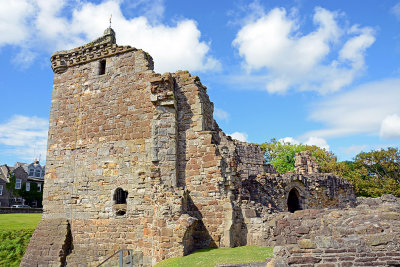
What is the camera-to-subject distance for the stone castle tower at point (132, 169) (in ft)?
34.4

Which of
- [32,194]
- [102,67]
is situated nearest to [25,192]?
[32,194]

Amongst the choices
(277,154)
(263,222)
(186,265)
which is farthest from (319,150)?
(186,265)

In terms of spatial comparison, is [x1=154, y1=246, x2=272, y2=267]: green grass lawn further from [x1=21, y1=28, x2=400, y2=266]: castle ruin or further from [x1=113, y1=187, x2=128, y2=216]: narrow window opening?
[x1=113, y1=187, x2=128, y2=216]: narrow window opening

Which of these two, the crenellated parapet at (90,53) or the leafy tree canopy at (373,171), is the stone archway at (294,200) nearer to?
the crenellated parapet at (90,53)

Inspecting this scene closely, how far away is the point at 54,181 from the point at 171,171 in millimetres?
5491

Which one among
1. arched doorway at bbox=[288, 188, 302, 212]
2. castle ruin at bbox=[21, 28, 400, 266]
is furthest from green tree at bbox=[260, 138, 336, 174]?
castle ruin at bbox=[21, 28, 400, 266]

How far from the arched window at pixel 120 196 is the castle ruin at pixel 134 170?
0.12 ft

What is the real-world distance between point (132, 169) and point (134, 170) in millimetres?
99

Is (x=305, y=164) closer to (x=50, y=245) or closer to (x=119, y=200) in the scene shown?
(x=119, y=200)

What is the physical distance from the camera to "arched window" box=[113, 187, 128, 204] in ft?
39.0

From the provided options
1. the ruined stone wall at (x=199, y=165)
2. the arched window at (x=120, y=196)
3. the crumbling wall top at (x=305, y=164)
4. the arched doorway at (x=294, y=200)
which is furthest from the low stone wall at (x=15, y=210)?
the crumbling wall top at (x=305, y=164)

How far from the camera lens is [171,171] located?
432 inches

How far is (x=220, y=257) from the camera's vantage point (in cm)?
844

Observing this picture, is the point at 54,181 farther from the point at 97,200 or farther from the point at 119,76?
the point at 119,76
